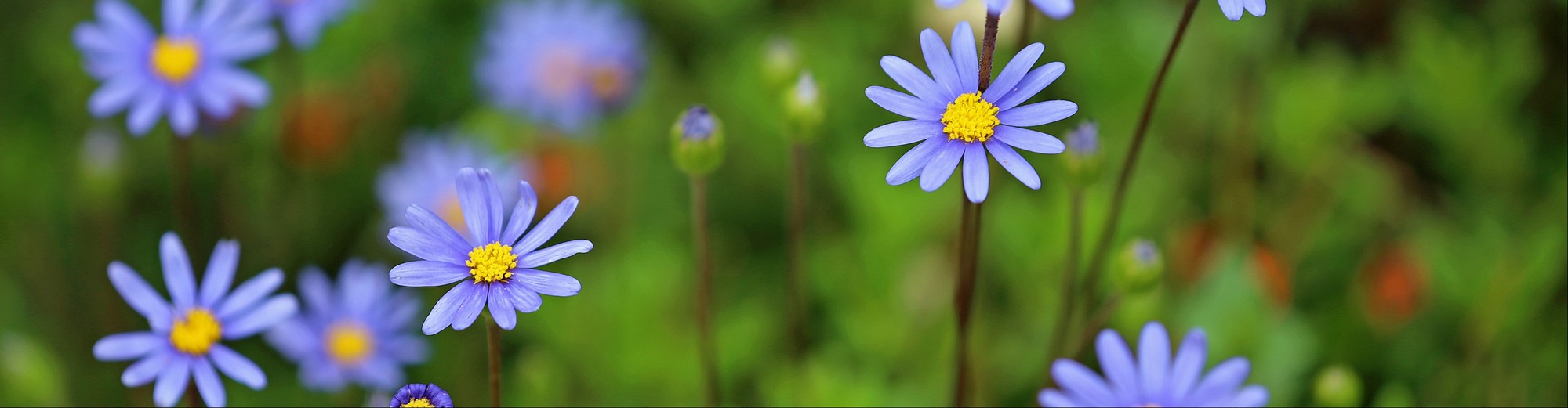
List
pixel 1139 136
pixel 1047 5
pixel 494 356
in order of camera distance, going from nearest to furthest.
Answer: pixel 1047 5 < pixel 494 356 < pixel 1139 136

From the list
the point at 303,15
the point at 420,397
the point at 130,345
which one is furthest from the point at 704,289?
the point at 303,15

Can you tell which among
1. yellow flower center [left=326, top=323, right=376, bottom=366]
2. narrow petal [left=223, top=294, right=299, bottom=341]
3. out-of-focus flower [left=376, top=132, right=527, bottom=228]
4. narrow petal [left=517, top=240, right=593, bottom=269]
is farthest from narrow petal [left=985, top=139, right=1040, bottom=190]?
out-of-focus flower [left=376, top=132, right=527, bottom=228]

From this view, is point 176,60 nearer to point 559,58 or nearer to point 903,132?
point 559,58

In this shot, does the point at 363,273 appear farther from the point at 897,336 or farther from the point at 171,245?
the point at 897,336

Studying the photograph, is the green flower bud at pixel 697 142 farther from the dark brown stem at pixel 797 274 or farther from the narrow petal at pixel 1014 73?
the narrow petal at pixel 1014 73

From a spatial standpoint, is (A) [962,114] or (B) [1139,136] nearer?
(A) [962,114]

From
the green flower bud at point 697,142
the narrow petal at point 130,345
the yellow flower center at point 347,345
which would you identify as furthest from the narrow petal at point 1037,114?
the yellow flower center at point 347,345

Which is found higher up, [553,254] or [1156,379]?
[553,254]

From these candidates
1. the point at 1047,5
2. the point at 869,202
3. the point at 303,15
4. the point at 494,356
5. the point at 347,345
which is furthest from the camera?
the point at 869,202

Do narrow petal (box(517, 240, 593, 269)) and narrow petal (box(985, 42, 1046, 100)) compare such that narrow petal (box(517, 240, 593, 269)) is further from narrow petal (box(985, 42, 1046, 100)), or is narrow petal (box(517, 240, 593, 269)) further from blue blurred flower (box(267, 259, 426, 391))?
blue blurred flower (box(267, 259, 426, 391))
